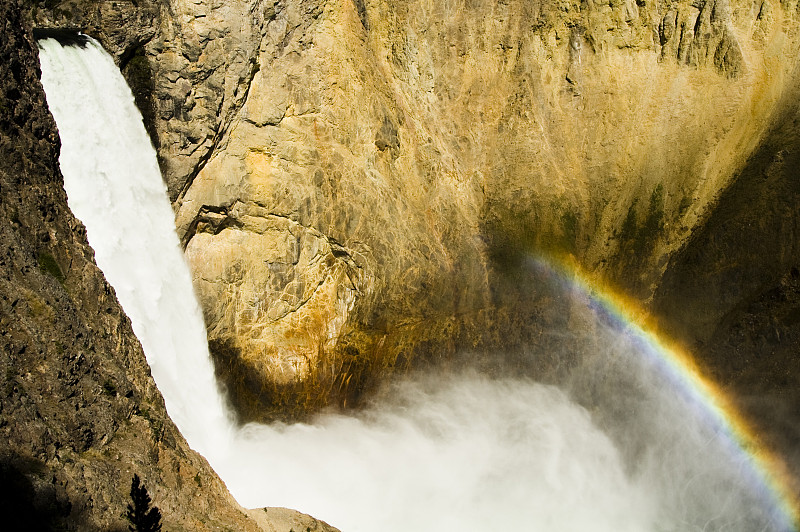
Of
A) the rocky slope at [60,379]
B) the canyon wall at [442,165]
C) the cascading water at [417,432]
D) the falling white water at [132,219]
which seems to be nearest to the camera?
the rocky slope at [60,379]

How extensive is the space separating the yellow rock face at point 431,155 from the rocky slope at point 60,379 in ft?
20.7

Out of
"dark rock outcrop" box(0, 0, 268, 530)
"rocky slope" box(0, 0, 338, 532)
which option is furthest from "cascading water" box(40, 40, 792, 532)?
"rocky slope" box(0, 0, 338, 532)

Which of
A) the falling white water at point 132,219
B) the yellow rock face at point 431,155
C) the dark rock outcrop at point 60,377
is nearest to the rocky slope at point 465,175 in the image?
the yellow rock face at point 431,155

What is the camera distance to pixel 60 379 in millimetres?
8820

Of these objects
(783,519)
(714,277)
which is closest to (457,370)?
(714,277)

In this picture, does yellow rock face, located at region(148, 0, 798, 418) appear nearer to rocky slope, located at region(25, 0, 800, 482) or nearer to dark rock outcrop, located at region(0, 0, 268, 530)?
rocky slope, located at region(25, 0, 800, 482)

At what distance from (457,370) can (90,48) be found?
502 inches

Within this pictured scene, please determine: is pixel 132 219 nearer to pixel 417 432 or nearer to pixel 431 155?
pixel 431 155

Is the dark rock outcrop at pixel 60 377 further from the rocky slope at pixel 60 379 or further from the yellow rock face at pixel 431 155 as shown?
the yellow rock face at pixel 431 155

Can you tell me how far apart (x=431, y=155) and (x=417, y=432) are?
772cm

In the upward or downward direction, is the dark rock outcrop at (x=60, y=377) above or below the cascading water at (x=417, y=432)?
above

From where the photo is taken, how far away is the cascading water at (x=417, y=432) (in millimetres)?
14711

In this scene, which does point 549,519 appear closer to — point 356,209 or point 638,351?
point 638,351

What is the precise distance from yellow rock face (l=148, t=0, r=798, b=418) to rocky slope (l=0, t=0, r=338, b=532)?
6.32m
